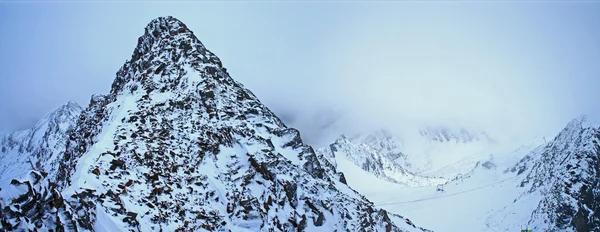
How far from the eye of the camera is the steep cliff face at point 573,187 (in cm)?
8300

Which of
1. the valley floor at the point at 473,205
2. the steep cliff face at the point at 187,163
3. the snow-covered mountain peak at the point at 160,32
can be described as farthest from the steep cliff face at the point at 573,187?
the snow-covered mountain peak at the point at 160,32

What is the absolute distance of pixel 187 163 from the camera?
43.2 metres

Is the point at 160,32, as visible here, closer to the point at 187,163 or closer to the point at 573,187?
the point at 187,163

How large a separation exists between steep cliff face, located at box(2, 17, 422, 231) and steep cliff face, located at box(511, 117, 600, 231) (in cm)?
5296

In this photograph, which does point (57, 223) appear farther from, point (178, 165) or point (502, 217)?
point (502, 217)

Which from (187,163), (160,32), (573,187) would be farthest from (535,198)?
(160,32)

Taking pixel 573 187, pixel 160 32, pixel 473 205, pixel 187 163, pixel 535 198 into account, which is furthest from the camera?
pixel 473 205

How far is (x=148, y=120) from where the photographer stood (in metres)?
45.8

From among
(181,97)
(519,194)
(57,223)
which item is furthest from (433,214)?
(57,223)

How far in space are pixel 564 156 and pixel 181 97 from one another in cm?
10565

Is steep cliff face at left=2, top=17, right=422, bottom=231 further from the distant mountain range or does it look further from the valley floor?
the valley floor

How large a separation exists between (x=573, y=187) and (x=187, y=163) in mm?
92362

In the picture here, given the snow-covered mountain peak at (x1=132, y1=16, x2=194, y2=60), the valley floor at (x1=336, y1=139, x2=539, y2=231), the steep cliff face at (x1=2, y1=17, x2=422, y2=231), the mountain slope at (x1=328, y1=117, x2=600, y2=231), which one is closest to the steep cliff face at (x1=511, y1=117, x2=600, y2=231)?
the mountain slope at (x1=328, y1=117, x2=600, y2=231)

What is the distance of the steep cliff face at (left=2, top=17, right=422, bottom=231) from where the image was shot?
33656 mm
